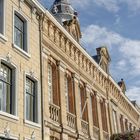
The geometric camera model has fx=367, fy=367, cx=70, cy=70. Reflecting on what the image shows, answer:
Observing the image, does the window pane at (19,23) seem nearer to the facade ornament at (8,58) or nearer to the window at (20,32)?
the window at (20,32)

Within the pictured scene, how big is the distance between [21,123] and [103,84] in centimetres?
1681

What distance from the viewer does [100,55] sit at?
35.6 meters

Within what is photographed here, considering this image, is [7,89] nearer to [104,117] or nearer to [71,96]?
[71,96]

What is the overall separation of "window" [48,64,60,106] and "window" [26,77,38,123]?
251cm

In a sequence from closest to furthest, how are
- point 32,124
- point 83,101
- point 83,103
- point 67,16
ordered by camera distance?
point 32,124, point 83,103, point 83,101, point 67,16

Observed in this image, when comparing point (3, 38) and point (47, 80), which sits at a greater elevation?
point (3, 38)

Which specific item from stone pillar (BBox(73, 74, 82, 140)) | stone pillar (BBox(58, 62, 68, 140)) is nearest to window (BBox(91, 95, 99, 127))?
stone pillar (BBox(73, 74, 82, 140))

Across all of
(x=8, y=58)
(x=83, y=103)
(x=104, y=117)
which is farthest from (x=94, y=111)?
(x=8, y=58)

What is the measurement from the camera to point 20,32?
65.8 ft

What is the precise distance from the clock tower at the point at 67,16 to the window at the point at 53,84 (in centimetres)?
475

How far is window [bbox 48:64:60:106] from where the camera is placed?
22.9 meters

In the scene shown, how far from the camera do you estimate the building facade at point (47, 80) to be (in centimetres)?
1780

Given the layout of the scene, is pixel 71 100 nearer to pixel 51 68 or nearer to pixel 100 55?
pixel 51 68

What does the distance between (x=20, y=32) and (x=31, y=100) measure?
12.3 ft
